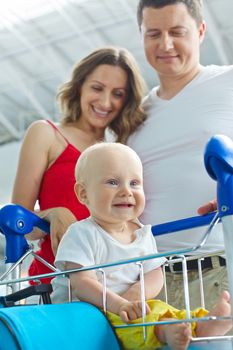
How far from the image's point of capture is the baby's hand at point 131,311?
44.8 inches

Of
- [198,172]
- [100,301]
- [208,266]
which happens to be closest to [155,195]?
[198,172]

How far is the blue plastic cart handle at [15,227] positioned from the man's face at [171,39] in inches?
22.7

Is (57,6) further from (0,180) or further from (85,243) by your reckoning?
(85,243)

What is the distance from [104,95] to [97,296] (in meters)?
0.85

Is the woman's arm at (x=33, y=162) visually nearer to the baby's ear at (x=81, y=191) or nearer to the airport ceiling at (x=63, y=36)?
the baby's ear at (x=81, y=191)

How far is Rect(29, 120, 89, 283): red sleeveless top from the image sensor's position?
1.88 metres

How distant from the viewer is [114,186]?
53.9 inches

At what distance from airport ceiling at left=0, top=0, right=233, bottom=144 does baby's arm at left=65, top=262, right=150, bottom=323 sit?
6652 millimetres

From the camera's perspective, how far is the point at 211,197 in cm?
172

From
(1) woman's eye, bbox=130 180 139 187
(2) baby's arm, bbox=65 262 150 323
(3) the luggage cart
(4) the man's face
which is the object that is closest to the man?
(4) the man's face

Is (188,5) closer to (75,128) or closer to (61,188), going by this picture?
(75,128)

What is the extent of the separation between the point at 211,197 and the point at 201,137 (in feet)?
0.54

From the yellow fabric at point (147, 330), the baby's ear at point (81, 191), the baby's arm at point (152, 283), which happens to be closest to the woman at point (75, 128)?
the baby's ear at point (81, 191)

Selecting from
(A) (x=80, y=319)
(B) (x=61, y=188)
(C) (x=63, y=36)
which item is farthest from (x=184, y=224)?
(C) (x=63, y=36)
